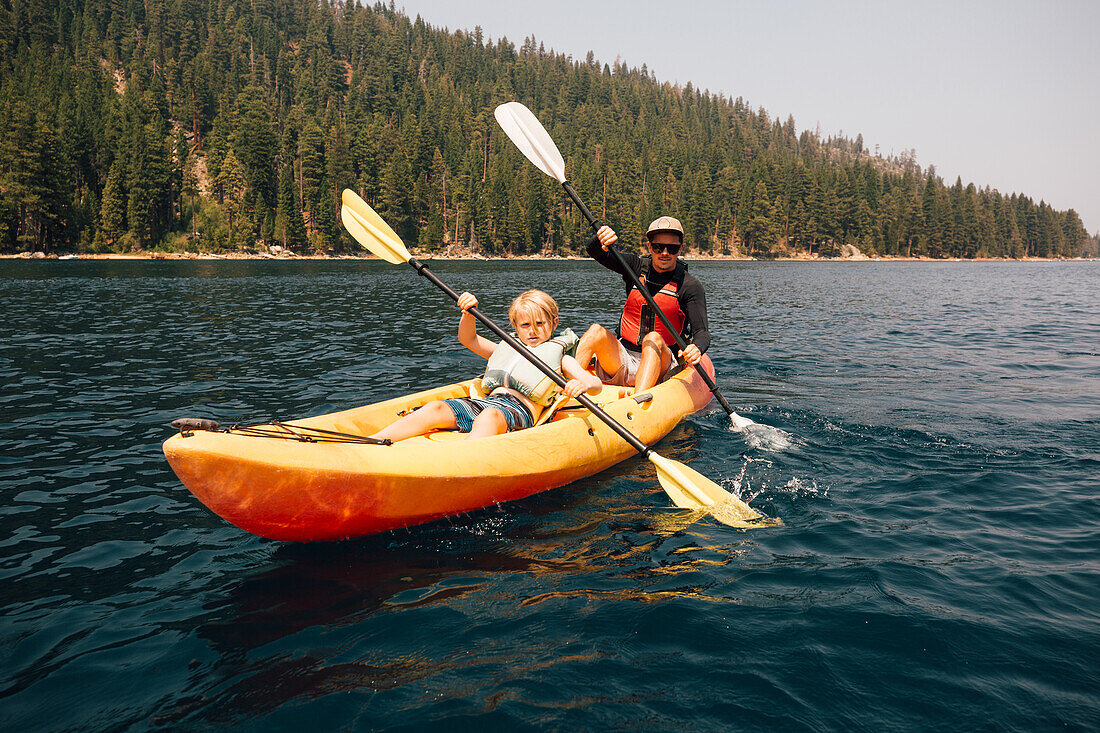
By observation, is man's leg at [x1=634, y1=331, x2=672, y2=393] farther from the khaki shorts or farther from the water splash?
the water splash

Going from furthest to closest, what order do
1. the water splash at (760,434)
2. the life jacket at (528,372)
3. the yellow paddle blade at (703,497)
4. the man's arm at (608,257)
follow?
the man's arm at (608,257)
the water splash at (760,434)
the life jacket at (528,372)
the yellow paddle blade at (703,497)

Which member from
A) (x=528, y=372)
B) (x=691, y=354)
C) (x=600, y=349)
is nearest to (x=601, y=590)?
(x=528, y=372)

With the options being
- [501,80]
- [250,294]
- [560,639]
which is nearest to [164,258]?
[250,294]

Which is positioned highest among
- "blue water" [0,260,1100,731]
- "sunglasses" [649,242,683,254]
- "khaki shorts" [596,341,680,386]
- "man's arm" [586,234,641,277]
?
"sunglasses" [649,242,683,254]

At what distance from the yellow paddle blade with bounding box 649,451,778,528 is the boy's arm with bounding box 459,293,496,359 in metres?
2.01

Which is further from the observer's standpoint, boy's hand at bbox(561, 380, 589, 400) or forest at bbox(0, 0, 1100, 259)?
forest at bbox(0, 0, 1100, 259)

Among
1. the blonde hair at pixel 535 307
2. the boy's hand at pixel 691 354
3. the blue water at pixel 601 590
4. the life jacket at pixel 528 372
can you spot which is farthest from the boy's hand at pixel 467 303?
the boy's hand at pixel 691 354

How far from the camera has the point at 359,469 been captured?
396 cm

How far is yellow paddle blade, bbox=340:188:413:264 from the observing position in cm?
620

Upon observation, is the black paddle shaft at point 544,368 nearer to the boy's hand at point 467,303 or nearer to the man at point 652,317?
the boy's hand at point 467,303

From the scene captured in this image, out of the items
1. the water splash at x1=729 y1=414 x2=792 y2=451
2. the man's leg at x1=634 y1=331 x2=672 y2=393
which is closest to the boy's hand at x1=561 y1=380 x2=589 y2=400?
the man's leg at x1=634 y1=331 x2=672 y2=393

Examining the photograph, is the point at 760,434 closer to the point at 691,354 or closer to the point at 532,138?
the point at 691,354

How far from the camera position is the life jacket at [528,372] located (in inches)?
221

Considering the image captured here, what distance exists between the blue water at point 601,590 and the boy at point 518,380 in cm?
84
